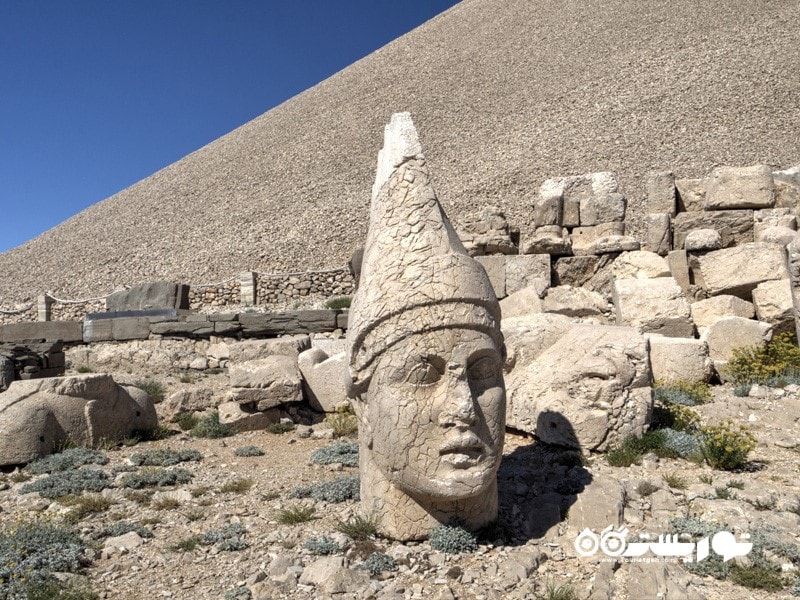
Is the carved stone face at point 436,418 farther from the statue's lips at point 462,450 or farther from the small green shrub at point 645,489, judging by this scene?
the small green shrub at point 645,489

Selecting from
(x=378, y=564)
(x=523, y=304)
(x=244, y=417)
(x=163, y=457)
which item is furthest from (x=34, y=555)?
(x=523, y=304)

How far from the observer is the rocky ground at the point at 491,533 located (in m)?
3.43

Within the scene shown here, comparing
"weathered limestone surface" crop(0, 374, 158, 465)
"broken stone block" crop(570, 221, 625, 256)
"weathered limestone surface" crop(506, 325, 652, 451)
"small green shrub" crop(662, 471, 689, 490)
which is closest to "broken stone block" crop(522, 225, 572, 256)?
"broken stone block" crop(570, 221, 625, 256)

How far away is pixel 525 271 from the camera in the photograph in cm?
1080

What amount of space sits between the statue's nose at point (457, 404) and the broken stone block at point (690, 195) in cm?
977

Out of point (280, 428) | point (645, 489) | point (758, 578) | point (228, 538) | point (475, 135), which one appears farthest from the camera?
point (475, 135)

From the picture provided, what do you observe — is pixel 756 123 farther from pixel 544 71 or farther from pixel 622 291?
pixel 622 291

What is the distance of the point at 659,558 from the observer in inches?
144

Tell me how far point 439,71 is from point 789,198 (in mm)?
43307

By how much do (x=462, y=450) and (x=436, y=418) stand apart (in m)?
0.23

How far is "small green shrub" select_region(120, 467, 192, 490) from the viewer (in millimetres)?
5445

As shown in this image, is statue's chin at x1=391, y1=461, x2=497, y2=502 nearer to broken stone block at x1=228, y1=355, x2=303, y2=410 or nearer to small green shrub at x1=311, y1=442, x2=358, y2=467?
small green shrub at x1=311, y1=442, x2=358, y2=467

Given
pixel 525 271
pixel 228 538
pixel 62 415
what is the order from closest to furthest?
1. pixel 228 538
2. pixel 62 415
3. pixel 525 271

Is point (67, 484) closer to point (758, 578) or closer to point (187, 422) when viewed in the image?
point (187, 422)
